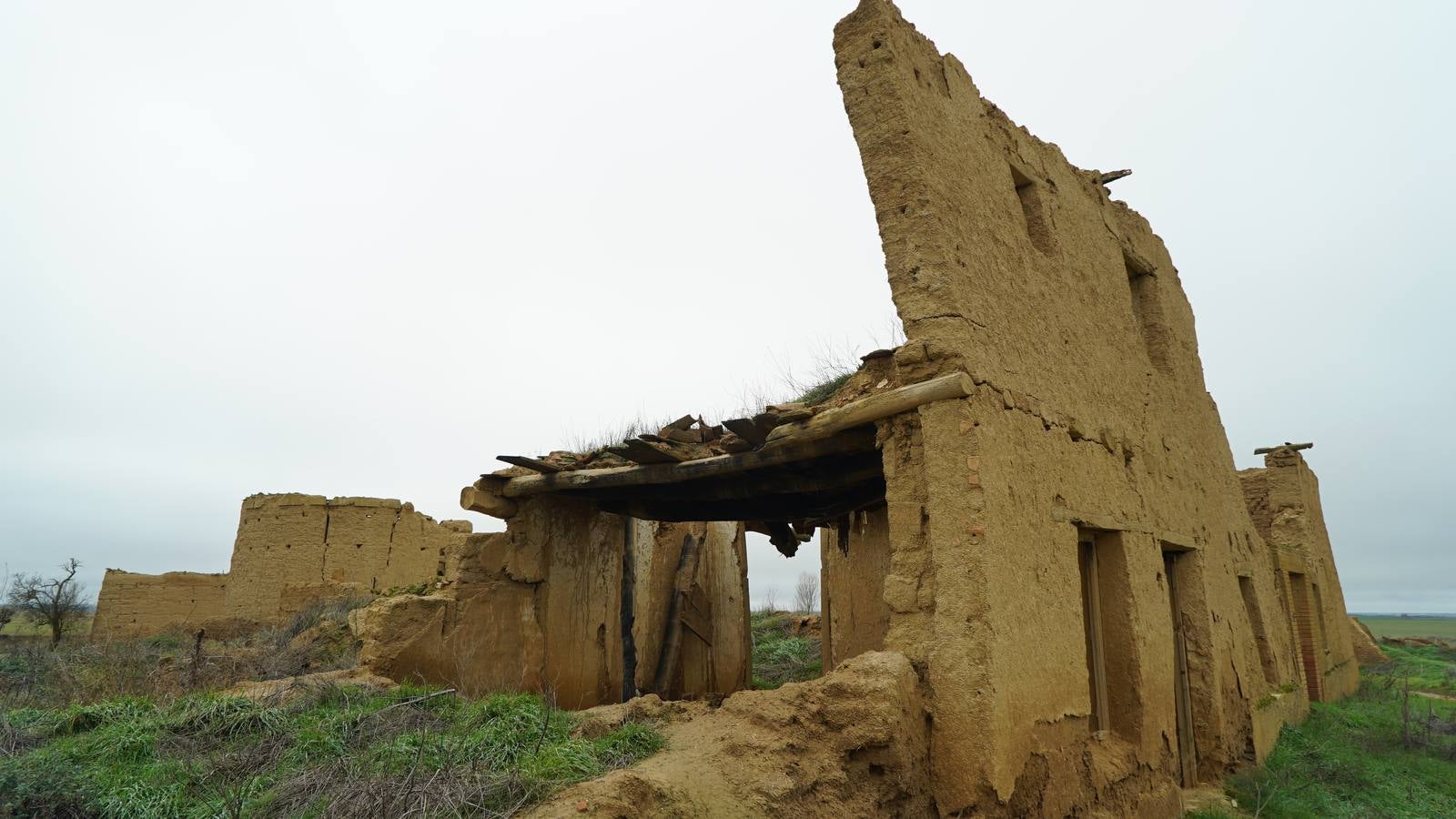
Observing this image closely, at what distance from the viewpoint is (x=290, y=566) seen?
1420 centimetres

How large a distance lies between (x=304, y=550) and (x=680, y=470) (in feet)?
34.6

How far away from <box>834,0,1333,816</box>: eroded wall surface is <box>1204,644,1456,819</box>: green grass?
358mm

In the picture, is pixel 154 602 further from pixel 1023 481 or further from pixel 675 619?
pixel 1023 481

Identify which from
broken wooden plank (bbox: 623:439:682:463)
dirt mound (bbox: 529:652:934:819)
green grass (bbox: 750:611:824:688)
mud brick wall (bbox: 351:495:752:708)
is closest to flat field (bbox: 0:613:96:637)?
mud brick wall (bbox: 351:495:752:708)

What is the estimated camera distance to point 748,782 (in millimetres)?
4047

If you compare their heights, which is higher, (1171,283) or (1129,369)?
(1171,283)

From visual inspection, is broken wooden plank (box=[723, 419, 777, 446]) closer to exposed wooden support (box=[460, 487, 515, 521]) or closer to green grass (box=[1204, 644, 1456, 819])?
exposed wooden support (box=[460, 487, 515, 521])

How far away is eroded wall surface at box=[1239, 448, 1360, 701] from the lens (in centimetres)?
1163

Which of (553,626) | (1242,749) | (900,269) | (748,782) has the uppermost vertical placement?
(900,269)

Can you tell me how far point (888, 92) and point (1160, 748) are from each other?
5097 millimetres

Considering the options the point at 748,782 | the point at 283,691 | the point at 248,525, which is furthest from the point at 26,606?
the point at 748,782

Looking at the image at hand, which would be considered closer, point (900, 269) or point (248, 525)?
point (900, 269)

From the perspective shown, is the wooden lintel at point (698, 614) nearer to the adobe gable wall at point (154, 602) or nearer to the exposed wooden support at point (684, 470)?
the exposed wooden support at point (684, 470)

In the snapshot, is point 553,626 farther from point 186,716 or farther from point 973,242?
point 973,242
